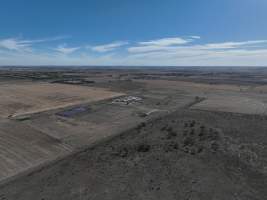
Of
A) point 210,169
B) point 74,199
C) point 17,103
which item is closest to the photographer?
point 74,199

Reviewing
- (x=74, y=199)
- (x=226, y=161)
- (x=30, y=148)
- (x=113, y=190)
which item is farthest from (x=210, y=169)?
(x=30, y=148)

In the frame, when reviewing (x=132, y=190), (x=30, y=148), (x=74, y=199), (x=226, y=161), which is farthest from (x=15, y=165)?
(x=226, y=161)

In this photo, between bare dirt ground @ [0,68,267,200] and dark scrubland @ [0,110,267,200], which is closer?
dark scrubland @ [0,110,267,200]

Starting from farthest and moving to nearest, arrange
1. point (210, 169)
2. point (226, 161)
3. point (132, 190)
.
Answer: point (226, 161) → point (210, 169) → point (132, 190)

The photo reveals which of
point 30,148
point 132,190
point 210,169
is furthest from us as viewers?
point 30,148

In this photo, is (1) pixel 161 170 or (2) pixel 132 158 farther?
(2) pixel 132 158

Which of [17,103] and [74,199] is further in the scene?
[17,103]

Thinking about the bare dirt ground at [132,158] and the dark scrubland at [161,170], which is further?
the bare dirt ground at [132,158]

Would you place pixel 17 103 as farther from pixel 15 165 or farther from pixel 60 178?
pixel 60 178

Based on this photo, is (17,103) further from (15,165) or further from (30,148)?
(15,165)
